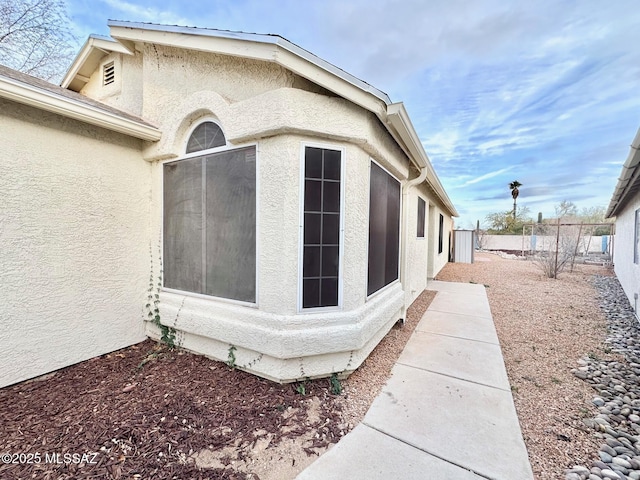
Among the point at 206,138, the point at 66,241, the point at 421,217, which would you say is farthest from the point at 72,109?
the point at 421,217

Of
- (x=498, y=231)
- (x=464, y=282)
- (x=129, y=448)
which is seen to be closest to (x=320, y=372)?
(x=129, y=448)

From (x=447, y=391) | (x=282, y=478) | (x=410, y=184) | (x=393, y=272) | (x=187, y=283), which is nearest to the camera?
(x=282, y=478)

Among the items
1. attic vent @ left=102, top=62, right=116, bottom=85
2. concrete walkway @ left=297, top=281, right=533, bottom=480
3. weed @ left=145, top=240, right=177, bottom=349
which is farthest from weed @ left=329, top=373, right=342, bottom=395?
attic vent @ left=102, top=62, right=116, bottom=85

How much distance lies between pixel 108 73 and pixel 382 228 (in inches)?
303

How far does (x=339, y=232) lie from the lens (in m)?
3.88

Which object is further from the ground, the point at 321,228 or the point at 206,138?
the point at 206,138

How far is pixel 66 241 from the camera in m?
4.04

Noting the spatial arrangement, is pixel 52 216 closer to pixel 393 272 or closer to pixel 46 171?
pixel 46 171

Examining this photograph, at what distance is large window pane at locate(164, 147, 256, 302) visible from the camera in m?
4.00

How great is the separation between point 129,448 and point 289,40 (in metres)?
5.05

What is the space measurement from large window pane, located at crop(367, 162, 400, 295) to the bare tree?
486 inches

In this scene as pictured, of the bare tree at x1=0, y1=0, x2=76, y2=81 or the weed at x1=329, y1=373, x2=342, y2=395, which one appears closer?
the weed at x1=329, y1=373, x2=342, y2=395

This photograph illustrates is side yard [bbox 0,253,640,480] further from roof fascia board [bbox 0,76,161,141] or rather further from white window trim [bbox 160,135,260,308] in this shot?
roof fascia board [bbox 0,76,161,141]

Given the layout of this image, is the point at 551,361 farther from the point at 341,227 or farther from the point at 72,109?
the point at 72,109
